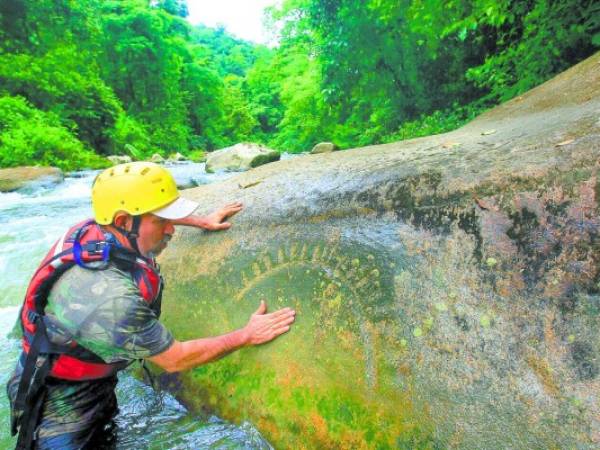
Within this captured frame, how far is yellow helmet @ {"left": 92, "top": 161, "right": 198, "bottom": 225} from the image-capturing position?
2.02 m

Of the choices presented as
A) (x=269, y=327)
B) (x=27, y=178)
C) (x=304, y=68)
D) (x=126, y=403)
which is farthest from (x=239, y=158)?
(x=269, y=327)

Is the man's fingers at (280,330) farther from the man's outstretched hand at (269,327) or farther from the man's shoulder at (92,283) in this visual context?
the man's shoulder at (92,283)

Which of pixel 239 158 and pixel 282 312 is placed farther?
pixel 239 158

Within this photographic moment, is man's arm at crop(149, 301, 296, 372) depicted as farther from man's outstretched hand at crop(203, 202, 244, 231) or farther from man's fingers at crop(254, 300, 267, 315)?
man's outstretched hand at crop(203, 202, 244, 231)

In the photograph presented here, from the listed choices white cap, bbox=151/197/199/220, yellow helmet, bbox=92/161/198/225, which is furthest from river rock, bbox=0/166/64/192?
white cap, bbox=151/197/199/220

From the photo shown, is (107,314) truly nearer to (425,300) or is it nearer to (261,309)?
(261,309)

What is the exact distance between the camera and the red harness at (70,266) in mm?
1888

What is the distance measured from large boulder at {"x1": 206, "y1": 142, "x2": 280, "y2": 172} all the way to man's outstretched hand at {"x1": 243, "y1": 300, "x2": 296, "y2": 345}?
39.3ft

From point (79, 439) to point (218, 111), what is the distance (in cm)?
3412

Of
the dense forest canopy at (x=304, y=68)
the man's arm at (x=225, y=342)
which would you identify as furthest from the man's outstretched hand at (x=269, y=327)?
the dense forest canopy at (x=304, y=68)

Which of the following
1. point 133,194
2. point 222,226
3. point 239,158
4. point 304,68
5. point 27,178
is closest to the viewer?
point 133,194

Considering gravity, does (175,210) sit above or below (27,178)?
below

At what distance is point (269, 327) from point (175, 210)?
0.76 meters

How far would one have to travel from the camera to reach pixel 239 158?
14.3 meters
